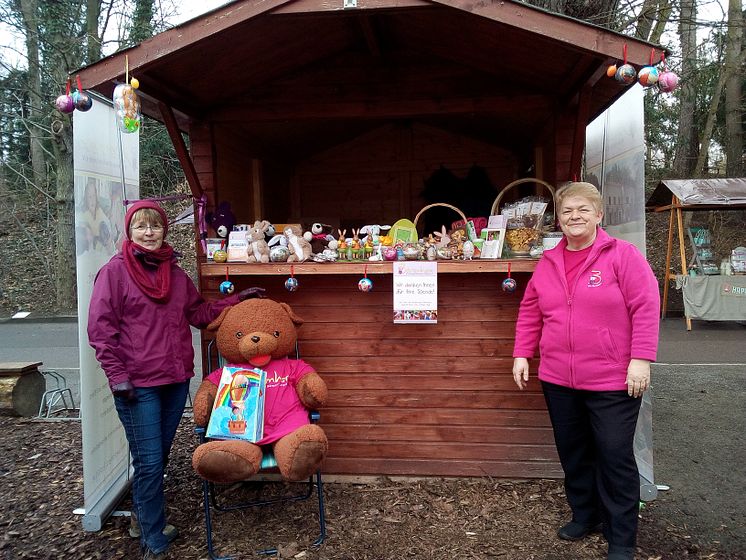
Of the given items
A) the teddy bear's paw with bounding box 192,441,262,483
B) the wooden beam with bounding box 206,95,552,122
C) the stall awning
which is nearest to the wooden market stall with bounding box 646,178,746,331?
the stall awning

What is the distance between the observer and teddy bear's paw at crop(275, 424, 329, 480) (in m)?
2.60

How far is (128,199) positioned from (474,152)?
3850mm

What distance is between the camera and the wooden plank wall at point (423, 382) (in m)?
3.36

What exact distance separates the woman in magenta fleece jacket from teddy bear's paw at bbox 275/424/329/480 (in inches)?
45.7

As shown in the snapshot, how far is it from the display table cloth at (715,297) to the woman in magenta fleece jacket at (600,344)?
279 inches

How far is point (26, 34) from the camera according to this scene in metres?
9.73

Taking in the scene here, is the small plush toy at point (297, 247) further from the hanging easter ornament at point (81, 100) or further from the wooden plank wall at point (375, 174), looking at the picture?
the wooden plank wall at point (375, 174)

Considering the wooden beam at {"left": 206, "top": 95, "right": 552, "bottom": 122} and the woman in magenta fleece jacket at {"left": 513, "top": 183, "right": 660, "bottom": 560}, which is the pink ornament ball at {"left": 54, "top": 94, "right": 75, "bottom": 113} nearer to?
the wooden beam at {"left": 206, "top": 95, "right": 552, "bottom": 122}

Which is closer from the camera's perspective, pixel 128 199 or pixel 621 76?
pixel 621 76

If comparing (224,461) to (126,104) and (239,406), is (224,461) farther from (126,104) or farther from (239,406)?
(126,104)

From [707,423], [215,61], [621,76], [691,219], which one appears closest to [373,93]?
[215,61]

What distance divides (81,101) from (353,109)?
66.1 inches

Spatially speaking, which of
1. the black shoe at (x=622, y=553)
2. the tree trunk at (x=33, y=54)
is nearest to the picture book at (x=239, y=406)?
the black shoe at (x=622, y=553)

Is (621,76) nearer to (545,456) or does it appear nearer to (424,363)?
(424,363)
